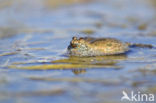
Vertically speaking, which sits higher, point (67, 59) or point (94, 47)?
point (94, 47)

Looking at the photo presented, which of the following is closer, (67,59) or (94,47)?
(67,59)

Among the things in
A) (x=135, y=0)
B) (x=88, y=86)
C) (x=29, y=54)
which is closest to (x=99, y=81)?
(x=88, y=86)

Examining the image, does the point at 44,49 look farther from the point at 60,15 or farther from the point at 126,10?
the point at 126,10

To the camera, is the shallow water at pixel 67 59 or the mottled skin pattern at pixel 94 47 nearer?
the shallow water at pixel 67 59

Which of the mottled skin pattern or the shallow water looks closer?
the shallow water
